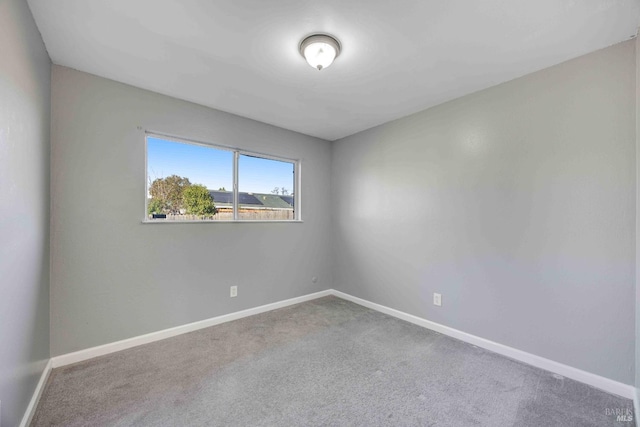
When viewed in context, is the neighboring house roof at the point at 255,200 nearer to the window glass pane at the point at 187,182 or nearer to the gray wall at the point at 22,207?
the window glass pane at the point at 187,182

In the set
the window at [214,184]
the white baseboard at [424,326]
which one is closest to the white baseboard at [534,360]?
the white baseboard at [424,326]

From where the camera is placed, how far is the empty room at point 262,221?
1.59 m

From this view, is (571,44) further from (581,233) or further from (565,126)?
(581,233)

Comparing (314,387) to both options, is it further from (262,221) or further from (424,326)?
(262,221)

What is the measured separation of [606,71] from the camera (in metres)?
1.86

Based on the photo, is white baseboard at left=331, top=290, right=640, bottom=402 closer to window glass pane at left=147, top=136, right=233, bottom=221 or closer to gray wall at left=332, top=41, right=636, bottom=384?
gray wall at left=332, top=41, right=636, bottom=384

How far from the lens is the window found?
8.75 ft

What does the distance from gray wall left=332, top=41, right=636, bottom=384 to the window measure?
145cm

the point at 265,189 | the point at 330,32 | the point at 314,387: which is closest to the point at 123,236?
the point at 265,189

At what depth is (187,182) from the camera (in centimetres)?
284

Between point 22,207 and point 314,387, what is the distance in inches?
83.4

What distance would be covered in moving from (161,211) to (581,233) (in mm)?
3608

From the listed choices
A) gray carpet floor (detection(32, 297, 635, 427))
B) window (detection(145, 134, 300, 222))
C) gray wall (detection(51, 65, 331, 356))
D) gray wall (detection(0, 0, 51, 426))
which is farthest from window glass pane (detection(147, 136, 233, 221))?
gray carpet floor (detection(32, 297, 635, 427))

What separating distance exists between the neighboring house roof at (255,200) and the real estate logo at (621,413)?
3.34 meters
